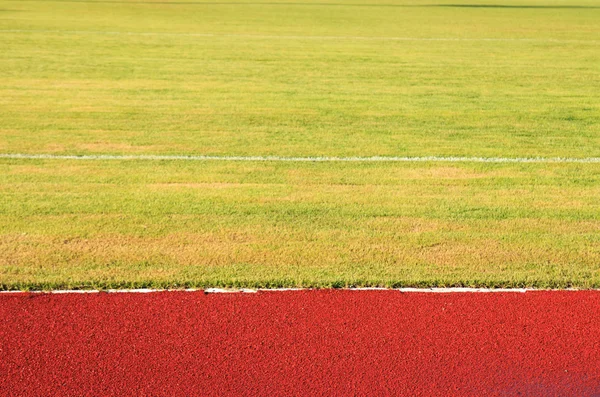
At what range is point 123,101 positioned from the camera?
1299 centimetres

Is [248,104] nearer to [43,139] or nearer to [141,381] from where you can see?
[43,139]

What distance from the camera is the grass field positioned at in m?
6.20

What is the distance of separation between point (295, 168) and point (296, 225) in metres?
2.01

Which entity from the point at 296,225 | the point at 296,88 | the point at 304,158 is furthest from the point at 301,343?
the point at 296,88

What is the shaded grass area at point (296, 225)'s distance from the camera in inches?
233

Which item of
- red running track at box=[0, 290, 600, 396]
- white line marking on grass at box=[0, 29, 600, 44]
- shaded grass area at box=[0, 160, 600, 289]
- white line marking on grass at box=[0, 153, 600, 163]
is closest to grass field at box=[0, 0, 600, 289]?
shaded grass area at box=[0, 160, 600, 289]

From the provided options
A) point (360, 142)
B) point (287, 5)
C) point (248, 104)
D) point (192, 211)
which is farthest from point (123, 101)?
point (287, 5)

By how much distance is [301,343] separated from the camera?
15.9 feet

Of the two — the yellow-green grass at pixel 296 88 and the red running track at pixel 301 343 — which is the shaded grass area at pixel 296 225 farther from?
the yellow-green grass at pixel 296 88

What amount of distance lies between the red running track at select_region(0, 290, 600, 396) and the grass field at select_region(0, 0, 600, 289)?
1.13 ft

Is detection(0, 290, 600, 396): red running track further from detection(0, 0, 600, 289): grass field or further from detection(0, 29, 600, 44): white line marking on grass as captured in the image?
detection(0, 29, 600, 44): white line marking on grass

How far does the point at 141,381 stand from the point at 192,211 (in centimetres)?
320

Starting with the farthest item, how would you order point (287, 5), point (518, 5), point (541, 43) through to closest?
point (518, 5) < point (287, 5) < point (541, 43)

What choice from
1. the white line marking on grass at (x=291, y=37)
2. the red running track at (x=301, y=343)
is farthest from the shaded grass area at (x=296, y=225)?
the white line marking on grass at (x=291, y=37)
